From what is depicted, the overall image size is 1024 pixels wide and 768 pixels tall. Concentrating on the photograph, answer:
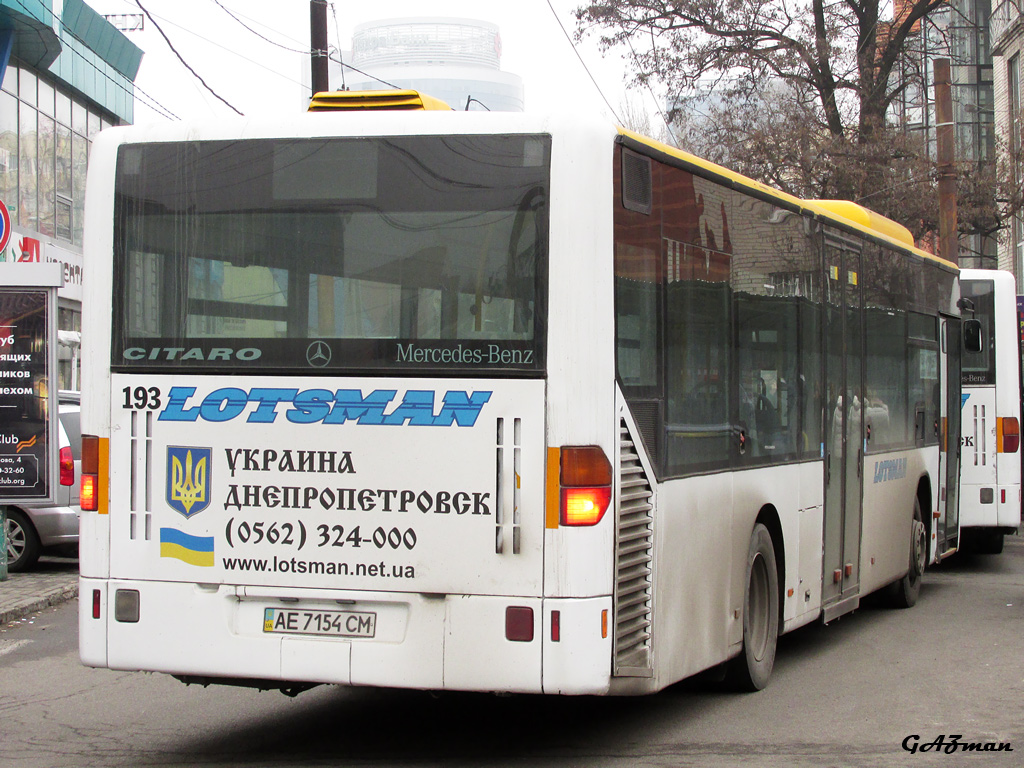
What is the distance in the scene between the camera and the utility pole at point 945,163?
77.5ft

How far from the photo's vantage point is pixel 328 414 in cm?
591

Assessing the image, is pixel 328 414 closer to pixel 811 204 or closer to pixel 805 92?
pixel 811 204

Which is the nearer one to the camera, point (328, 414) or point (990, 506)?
point (328, 414)

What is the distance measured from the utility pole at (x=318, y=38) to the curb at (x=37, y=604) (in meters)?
7.41

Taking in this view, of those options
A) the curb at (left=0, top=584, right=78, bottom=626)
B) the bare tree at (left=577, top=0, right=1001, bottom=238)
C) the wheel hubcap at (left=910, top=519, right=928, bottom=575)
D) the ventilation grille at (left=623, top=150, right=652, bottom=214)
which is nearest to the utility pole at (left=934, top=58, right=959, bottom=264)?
the bare tree at (left=577, top=0, right=1001, bottom=238)

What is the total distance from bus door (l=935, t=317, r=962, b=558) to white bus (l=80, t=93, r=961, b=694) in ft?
22.1

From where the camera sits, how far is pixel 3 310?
12.2 m

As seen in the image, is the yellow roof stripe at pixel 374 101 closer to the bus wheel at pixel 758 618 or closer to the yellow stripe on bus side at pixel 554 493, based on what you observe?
the yellow stripe on bus side at pixel 554 493

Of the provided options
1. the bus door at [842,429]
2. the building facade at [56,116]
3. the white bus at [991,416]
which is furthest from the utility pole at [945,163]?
the building facade at [56,116]

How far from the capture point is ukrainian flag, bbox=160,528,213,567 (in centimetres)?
599

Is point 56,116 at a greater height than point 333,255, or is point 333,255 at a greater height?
point 56,116

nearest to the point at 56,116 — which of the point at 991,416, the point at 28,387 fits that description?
the point at 28,387

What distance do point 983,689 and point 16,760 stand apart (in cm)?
535

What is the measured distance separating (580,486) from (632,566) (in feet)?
1.81
